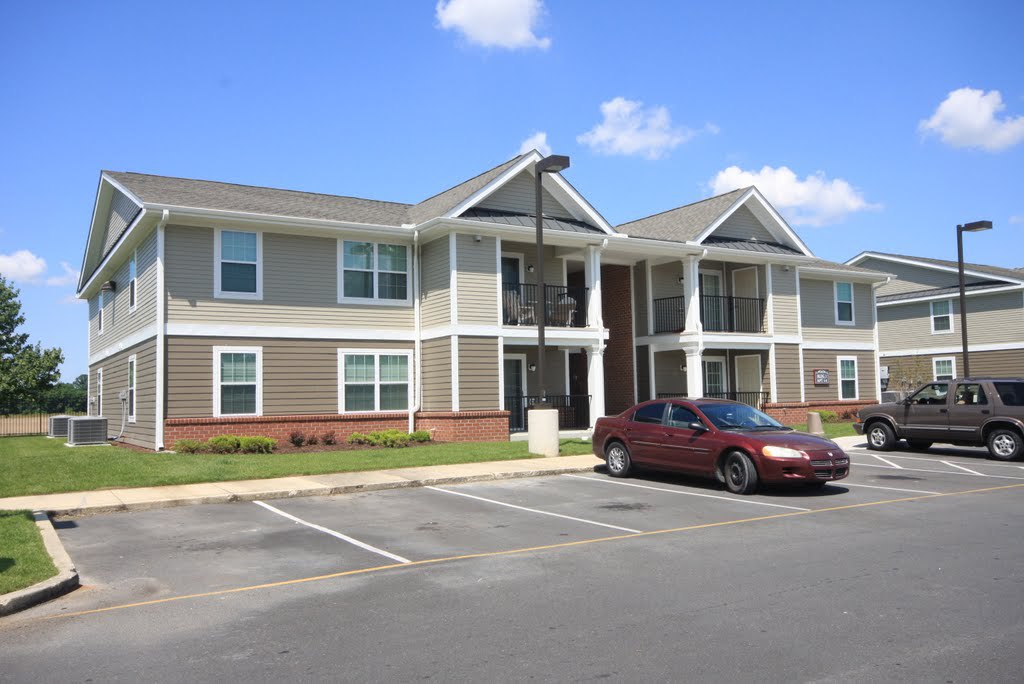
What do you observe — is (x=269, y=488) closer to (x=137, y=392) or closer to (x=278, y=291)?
(x=278, y=291)

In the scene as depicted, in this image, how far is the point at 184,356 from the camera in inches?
770

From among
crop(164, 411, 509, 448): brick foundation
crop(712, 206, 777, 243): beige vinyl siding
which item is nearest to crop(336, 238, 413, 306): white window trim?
crop(164, 411, 509, 448): brick foundation

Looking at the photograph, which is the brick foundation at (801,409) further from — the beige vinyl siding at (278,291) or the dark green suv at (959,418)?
the beige vinyl siding at (278,291)

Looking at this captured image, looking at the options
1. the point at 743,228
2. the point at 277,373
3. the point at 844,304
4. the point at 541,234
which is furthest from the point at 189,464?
the point at 844,304

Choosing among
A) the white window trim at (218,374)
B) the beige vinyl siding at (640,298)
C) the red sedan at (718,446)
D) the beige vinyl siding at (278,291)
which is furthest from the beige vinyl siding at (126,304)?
the beige vinyl siding at (640,298)

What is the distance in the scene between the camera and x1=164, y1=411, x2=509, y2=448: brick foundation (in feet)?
63.5

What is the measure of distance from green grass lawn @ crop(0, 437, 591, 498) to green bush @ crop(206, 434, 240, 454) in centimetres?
60

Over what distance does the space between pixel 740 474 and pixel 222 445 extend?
11368mm

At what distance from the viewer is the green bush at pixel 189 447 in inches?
722

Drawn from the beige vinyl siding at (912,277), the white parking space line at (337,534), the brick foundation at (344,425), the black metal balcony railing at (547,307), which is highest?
the beige vinyl siding at (912,277)

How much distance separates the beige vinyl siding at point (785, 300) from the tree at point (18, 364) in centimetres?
3470

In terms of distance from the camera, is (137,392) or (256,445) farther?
(137,392)

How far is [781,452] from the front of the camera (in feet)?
40.4

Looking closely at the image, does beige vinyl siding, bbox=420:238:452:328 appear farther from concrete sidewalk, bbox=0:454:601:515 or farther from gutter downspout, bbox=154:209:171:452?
gutter downspout, bbox=154:209:171:452
